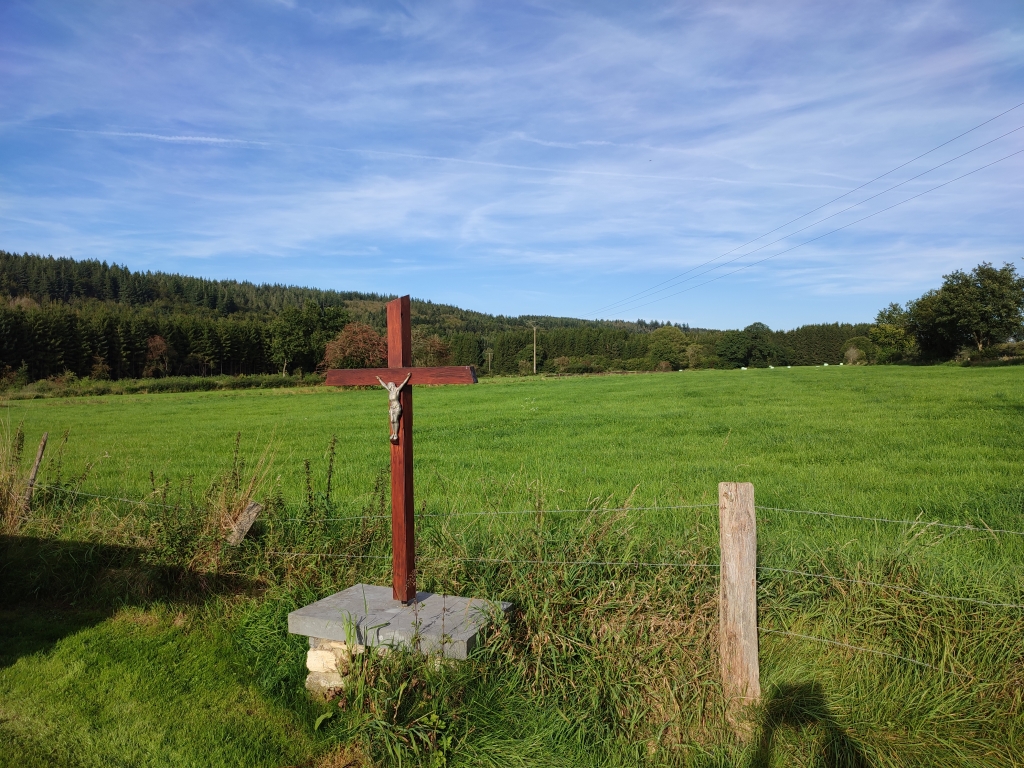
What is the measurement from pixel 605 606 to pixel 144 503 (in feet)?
17.2

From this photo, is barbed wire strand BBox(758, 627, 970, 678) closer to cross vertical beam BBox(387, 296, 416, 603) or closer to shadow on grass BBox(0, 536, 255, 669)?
cross vertical beam BBox(387, 296, 416, 603)

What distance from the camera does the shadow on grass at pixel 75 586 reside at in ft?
18.6

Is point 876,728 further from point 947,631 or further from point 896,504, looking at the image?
point 896,504

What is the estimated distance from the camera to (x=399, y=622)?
4.27 meters

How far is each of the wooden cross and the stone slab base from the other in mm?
192

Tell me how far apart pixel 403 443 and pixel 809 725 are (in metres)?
3.13

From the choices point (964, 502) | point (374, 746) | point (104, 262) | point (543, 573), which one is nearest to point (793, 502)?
point (964, 502)

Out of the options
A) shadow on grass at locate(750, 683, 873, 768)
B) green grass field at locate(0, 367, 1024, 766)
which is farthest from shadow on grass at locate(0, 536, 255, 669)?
shadow on grass at locate(750, 683, 873, 768)

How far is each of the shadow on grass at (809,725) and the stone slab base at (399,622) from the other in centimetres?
175

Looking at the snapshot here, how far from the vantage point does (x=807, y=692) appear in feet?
12.9

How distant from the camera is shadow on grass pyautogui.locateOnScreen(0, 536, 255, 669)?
5.68 meters

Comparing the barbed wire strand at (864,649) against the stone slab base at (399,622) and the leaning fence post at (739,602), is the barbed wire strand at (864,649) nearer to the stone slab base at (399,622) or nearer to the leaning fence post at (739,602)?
the leaning fence post at (739,602)

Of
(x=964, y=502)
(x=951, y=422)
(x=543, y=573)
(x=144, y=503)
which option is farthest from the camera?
(x=951, y=422)

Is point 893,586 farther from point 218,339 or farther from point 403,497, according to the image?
point 218,339
